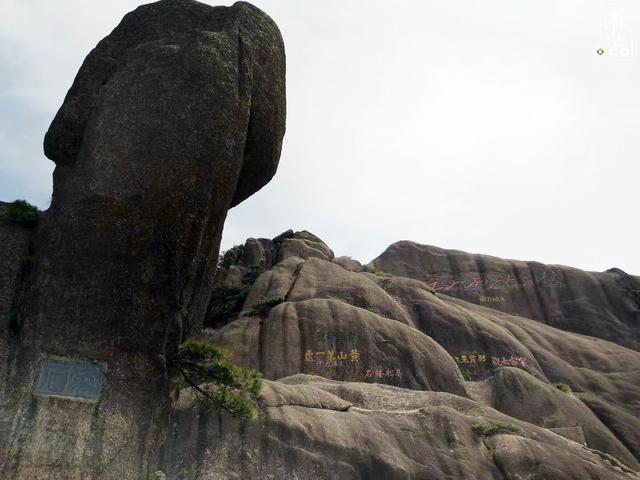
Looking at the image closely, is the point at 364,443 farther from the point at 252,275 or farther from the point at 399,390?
the point at 252,275

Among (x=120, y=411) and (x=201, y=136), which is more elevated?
(x=201, y=136)

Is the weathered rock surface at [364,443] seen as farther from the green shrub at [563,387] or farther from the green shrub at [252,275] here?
the green shrub at [252,275]

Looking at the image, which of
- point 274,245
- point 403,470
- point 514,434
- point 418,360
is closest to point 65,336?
point 403,470

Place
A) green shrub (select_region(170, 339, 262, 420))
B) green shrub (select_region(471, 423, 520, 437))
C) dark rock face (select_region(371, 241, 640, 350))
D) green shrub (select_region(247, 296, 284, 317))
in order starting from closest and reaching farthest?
green shrub (select_region(170, 339, 262, 420)) < green shrub (select_region(471, 423, 520, 437)) < green shrub (select_region(247, 296, 284, 317)) < dark rock face (select_region(371, 241, 640, 350))

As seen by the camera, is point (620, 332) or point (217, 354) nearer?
point (217, 354)

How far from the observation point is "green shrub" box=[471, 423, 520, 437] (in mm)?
11859


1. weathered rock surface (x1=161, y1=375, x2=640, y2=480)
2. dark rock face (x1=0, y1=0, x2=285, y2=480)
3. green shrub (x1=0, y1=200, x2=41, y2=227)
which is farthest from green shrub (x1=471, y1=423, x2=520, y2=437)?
green shrub (x1=0, y1=200, x2=41, y2=227)

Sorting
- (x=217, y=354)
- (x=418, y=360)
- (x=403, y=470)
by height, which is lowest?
(x=403, y=470)

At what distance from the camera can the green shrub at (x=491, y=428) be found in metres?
11.9

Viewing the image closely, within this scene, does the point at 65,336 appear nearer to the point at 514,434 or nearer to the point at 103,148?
the point at 103,148

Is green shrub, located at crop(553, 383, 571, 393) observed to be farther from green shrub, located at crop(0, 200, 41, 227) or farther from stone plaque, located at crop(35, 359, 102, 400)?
green shrub, located at crop(0, 200, 41, 227)

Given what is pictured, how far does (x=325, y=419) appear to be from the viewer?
1060 centimetres

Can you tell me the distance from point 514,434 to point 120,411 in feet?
26.5

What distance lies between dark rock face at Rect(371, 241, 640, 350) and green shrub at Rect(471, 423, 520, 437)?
79.3 feet
